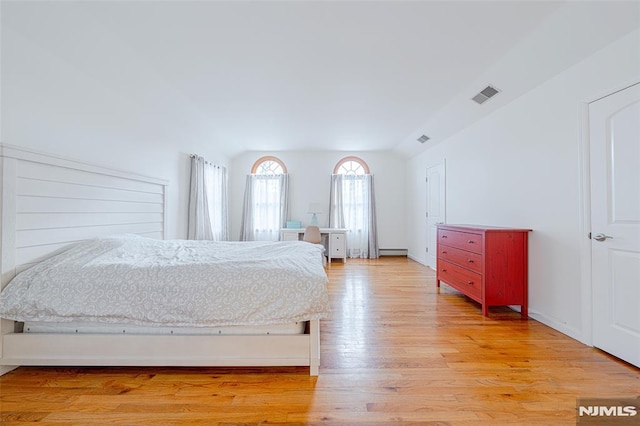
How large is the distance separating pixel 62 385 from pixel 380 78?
3552mm

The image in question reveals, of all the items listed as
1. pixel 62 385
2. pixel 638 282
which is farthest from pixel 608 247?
pixel 62 385

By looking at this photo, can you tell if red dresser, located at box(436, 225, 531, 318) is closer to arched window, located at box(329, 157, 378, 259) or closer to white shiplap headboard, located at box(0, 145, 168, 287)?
arched window, located at box(329, 157, 378, 259)

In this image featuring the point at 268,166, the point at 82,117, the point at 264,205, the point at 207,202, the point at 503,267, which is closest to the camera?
the point at 82,117

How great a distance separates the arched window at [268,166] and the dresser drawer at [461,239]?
12.7 feet

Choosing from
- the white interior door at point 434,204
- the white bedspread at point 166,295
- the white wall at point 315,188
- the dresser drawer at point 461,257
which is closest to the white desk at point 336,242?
the white wall at point 315,188

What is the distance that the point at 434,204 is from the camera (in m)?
4.74

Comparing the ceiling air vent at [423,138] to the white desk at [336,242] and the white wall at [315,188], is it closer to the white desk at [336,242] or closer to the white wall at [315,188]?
the white wall at [315,188]

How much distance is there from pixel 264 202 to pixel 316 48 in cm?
416

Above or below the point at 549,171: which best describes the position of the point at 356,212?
below

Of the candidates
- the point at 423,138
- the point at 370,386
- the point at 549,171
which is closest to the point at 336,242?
the point at 423,138

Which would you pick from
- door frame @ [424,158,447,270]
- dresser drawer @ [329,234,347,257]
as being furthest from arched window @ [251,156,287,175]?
door frame @ [424,158,447,270]

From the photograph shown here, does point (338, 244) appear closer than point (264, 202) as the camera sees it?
Yes

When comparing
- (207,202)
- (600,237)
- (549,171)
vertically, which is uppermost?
(549,171)

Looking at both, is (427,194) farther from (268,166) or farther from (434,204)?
(268,166)
